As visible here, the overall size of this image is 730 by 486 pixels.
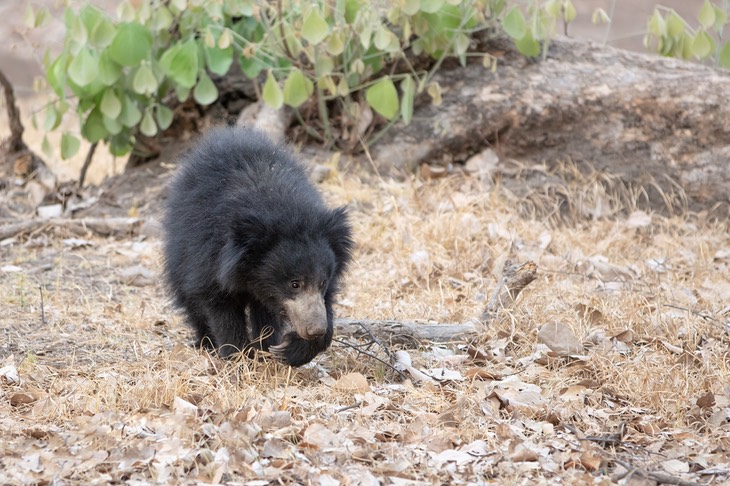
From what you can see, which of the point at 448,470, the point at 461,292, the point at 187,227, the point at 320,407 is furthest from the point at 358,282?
the point at 448,470

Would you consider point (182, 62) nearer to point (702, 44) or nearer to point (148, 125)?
point (148, 125)

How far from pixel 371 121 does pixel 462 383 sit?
3712 mm

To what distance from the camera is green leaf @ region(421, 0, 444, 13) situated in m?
5.97

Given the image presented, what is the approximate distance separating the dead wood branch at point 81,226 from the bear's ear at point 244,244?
2812mm

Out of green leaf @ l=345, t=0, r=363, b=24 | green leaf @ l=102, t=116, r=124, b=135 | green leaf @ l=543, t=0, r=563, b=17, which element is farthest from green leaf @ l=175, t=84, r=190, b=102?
green leaf @ l=543, t=0, r=563, b=17

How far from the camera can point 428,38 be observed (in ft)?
21.9

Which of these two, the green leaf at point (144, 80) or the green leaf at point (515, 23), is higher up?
the green leaf at point (515, 23)

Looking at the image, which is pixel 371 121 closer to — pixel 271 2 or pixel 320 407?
pixel 271 2

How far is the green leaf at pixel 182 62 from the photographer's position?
6.32 meters

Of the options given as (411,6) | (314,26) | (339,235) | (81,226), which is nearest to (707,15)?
(411,6)

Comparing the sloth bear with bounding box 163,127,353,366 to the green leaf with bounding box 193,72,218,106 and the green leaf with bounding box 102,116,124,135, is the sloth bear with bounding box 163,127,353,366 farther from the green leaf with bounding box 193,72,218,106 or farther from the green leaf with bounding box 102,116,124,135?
the green leaf with bounding box 102,116,124,135

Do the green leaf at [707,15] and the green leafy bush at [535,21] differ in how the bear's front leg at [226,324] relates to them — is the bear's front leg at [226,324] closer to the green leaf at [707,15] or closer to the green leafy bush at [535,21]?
the green leafy bush at [535,21]

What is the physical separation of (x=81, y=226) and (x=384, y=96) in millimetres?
2278

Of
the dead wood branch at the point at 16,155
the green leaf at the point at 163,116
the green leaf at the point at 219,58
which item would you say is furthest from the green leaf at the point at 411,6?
the dead wood branch at the point at 16,155
